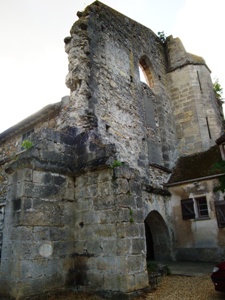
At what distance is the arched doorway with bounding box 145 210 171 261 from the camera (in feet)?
33.2

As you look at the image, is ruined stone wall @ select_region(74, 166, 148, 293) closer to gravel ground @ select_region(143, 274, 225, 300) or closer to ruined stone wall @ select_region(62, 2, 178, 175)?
gravel ground @ select_region(143, 274, 225, 300)

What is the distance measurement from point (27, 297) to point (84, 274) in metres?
1.20

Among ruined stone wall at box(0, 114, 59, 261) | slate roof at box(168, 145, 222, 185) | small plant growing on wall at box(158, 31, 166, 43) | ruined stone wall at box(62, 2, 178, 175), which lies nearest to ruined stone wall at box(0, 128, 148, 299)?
ruined stone wall at box(62, 2, 178, 175)

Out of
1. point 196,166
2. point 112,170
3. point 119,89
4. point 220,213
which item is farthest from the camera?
point 196,166

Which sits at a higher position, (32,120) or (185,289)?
(32,120)

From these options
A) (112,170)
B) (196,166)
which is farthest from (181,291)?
(196,166)

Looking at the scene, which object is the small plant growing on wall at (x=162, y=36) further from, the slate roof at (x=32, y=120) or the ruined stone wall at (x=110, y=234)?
the ruined stone wall at (x=110, y=234)

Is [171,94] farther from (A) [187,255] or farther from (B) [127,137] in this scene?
(A) [187,255]

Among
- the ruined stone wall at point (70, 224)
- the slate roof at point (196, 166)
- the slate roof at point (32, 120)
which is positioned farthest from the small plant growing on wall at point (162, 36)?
the ruined stone wall at point (70, 224)

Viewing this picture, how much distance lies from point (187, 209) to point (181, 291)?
204 inches

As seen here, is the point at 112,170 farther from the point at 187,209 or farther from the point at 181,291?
the point at 187,209

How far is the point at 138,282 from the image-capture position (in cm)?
495

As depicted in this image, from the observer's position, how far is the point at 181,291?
215 inches

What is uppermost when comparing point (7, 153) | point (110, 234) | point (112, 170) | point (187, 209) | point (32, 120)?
point (32, 120)
